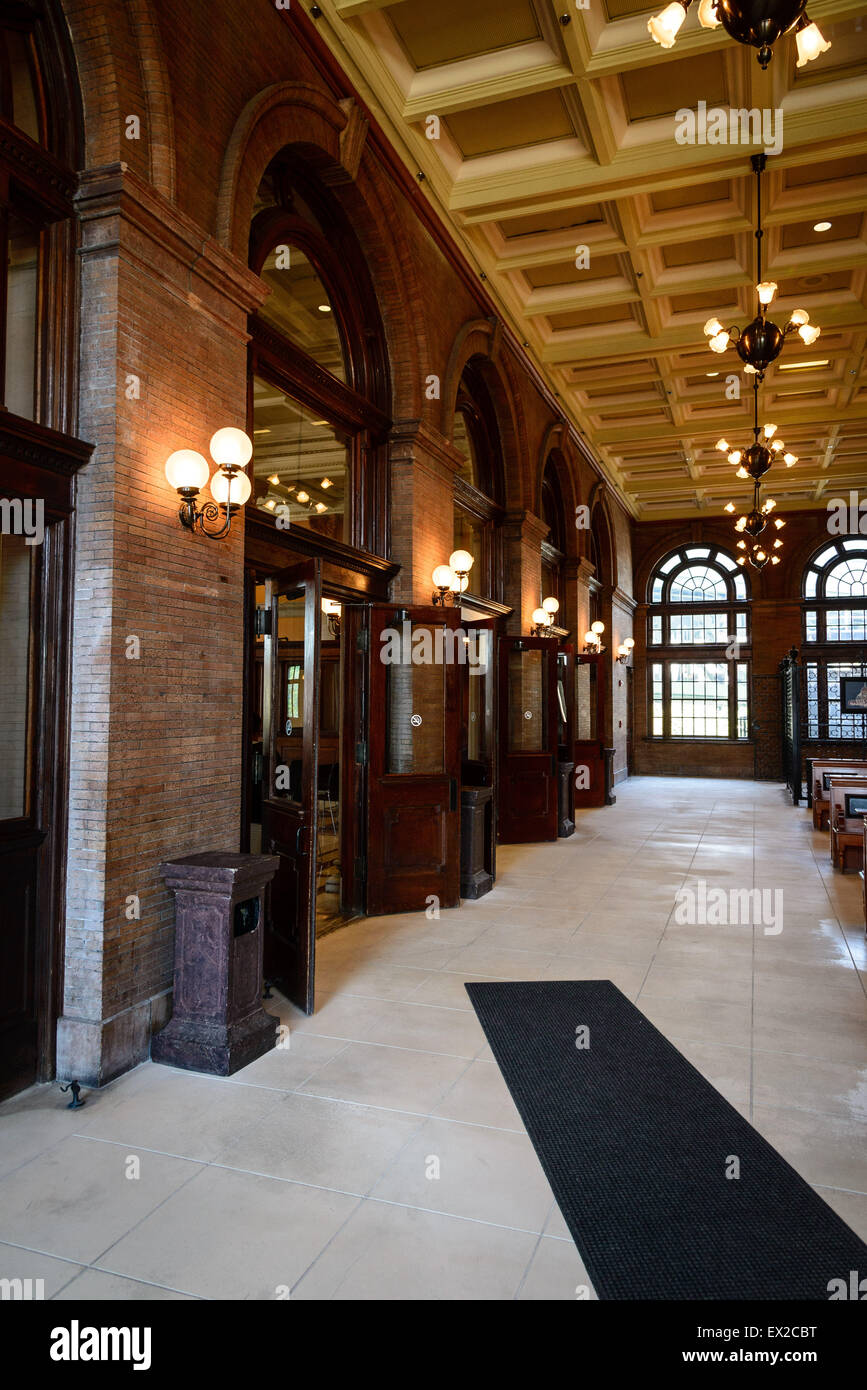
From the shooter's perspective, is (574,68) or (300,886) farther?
(574,68)

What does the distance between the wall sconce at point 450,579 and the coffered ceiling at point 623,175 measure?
336 centimetres

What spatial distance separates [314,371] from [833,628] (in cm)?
1706

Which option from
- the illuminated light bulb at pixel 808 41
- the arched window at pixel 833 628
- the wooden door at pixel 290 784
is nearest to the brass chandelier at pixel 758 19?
the illuminated light bulb at pixel 808 41

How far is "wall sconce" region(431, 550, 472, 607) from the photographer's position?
7551mm

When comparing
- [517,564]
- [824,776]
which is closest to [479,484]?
[517,564]

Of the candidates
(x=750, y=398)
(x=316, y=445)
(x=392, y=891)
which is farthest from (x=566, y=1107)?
(x=750, y=398)

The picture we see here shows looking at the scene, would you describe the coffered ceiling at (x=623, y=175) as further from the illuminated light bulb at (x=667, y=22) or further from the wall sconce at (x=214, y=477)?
the wall sconce at (x=214, y=477)

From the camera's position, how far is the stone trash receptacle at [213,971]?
3.80 meters

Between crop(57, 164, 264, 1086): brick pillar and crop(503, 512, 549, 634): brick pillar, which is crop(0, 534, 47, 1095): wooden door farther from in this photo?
crop(503, 512, 549, 634): brick pillar

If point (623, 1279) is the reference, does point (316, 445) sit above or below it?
above

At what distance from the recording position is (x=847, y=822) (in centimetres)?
898
